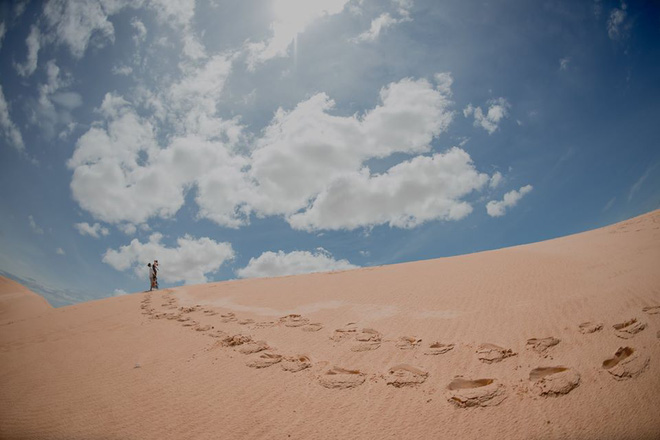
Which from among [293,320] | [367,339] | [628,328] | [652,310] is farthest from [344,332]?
[652,310]

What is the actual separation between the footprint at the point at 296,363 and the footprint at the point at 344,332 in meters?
0.87

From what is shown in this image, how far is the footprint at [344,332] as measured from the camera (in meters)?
5.01

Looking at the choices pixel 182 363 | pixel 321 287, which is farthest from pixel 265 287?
pixel 182 363

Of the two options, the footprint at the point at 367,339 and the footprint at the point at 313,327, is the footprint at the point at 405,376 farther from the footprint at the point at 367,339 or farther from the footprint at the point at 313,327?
the footprint at the point at 313,327

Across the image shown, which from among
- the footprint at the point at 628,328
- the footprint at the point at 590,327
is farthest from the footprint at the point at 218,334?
the footprint at the point at 628,328

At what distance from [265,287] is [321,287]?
291 cm

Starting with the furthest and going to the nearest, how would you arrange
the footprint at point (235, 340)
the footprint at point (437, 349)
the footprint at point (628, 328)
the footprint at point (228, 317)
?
the footprint at point (228, 317) < the footprint at point (235, 340) < the footprint at point (437, 349) < the footprint at point (628, 328)

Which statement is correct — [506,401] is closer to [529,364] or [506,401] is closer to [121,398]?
[529,364]

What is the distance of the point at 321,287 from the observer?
9.77m

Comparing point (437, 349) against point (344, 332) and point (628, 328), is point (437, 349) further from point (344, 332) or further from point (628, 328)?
point (628, 328)

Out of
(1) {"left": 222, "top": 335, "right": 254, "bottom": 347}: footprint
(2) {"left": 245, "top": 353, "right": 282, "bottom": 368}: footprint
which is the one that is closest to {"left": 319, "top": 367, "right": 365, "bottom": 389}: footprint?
(2) {"left": 245, "top": 353, "right": 282, "bottom": 368}: footprint

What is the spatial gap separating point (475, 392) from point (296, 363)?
90.2 inches

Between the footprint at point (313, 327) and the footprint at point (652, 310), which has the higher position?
the footprint at point (313, 327)

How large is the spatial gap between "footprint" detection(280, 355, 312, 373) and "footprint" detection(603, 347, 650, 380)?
3.43 m
